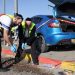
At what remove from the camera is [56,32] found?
40.5 feet

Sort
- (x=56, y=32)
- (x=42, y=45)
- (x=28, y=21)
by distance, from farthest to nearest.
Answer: (x=42, y=45)
(x=56, y=32)
(x=28, y=21)

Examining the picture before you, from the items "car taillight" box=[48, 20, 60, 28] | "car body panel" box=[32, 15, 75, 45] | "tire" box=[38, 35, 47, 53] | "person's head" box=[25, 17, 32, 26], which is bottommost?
"tire" box=[38, 35, 47, 53]

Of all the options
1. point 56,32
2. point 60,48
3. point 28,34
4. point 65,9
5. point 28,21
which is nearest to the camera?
point 28,21

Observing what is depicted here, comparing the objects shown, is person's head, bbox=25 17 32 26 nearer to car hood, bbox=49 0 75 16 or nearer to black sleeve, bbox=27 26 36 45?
black sleeve, bbox=27 26 36 45

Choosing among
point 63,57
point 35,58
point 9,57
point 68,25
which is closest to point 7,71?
point 35,58

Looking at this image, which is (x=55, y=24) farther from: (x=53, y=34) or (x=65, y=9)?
(x=65, y=9)

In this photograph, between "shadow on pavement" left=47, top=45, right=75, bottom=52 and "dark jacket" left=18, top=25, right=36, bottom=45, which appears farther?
"shadow on pavement" left=47, top=45, right=75, bottom=52

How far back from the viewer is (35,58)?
34.4 ft

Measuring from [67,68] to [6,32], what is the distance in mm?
2539

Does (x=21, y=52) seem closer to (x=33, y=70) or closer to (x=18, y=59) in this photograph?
(x=18, y=59)

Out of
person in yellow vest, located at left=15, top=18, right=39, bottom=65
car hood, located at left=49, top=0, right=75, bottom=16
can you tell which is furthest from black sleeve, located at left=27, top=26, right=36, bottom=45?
car hood, located at left=49, top=0, right=75, bottom=16

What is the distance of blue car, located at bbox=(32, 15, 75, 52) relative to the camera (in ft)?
40.4

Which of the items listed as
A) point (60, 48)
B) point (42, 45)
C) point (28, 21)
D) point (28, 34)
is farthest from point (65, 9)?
point (60, 48)

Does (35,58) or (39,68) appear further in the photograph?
(35,58)
